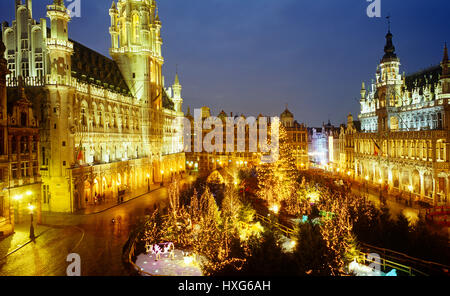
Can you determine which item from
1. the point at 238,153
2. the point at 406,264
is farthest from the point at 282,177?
the point at 238,153

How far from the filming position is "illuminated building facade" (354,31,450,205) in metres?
43.5

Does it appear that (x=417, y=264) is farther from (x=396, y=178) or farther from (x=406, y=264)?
(x=396, y=178)

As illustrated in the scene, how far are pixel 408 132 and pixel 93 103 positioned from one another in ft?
155

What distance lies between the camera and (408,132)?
164 feet

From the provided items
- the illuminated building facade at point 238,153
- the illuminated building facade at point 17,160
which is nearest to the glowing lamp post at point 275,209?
the illuminated building facade at point 17,160

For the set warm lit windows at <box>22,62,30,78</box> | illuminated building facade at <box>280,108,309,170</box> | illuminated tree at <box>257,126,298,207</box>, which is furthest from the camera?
illuminated building facade at <box>280,108,309,170</box>

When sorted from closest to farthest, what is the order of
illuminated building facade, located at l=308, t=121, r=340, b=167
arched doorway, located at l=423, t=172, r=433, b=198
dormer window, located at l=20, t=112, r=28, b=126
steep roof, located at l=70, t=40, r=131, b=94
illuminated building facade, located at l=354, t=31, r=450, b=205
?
dormer window, located at l=20, t=112, r=28, b=126, illuminated building facade, located at l=354, t=31, r=450, b=205, arched doorway, located at l=423, t=172, r=433, b=198, steep roof, located at l=70, t=40, r=131, b=94, illuminated building facade, located at l=308, t=121, r=340, b=167

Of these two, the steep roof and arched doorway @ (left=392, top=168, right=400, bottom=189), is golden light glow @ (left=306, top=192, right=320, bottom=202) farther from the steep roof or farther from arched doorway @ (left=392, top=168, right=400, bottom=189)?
the steep roof

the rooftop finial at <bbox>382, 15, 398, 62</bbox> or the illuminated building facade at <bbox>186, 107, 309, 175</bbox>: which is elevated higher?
the rooftop finial at <bbox>382, 15, 398, 62</bbox>

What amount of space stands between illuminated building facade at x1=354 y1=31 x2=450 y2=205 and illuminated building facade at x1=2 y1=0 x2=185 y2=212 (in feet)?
133

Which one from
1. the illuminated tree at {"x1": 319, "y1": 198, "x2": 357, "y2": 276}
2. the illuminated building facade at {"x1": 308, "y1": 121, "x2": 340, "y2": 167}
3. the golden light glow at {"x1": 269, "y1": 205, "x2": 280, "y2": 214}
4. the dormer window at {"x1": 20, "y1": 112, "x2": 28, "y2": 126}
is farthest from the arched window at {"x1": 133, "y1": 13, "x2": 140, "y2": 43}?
the illuminated building facade at {"x1": 308, "y1": 121, "x2": 340, "y2": 167}
